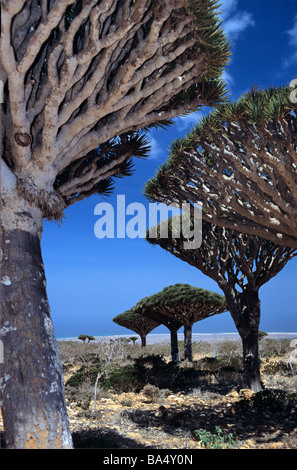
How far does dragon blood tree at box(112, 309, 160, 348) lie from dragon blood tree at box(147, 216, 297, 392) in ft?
61.0

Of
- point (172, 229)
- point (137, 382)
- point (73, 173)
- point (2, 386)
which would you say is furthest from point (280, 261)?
point (2, 386)

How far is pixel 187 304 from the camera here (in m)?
19.1

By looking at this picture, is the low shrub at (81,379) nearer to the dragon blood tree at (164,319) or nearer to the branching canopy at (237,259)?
the branching canopy at (237,259)


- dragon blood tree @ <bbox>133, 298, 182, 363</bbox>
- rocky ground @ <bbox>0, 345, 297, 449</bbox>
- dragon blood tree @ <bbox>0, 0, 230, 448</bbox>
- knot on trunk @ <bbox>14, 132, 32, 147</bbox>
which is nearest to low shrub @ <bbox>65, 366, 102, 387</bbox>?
rocky ground @ <bbox>0, 345, 297, 449</bbox>

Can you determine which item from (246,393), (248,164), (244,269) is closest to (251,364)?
(246,393)

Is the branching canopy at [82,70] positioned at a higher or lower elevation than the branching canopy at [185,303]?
higher

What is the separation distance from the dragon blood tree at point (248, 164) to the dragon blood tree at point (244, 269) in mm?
2511

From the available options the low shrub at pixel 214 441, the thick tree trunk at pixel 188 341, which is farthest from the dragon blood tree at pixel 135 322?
the low shrub at pixel 214 441

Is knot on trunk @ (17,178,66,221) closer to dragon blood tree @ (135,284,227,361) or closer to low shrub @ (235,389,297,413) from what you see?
low shrub @ (235,389,297,413)

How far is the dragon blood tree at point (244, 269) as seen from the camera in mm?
10719

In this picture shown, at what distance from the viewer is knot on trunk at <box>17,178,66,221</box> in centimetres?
441

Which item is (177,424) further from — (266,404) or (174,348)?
(174,348)

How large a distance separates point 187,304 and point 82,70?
1592cm

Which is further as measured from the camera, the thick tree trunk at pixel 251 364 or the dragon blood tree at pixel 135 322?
the dragon blood tree at pixel 135 322
